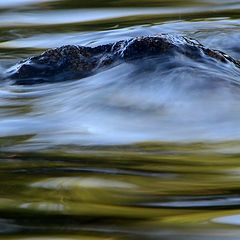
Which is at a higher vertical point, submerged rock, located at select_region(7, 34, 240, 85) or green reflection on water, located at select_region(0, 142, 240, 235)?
submerged rock, located at select_region(7, 34, 240, 85)

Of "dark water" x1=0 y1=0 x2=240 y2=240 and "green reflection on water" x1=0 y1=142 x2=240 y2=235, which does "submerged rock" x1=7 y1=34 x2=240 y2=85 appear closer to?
"dark water" x1=0 y1=0 x2=240 y2=240

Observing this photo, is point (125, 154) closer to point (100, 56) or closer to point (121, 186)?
point (121, 186)

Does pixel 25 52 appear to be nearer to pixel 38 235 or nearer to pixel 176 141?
pixel 176 141

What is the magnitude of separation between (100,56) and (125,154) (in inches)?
46.7

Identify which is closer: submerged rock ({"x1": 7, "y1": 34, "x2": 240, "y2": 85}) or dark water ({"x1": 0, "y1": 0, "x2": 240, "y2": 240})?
dark water ({"x1": 0, "y1": 0, "x2": 240, "y2": 240})

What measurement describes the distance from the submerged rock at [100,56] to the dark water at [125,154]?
7 cm

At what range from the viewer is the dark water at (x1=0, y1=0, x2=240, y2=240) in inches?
84.1

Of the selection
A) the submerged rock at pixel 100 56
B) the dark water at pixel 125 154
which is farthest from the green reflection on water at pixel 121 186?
the submerged rock at pixel 100 56

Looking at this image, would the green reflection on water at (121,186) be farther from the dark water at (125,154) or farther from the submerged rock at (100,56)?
the submerged rock at (100,56)

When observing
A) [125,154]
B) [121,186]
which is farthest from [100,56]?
[121,186]

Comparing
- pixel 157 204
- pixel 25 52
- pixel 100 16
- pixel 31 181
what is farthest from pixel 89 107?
pixel 100 16

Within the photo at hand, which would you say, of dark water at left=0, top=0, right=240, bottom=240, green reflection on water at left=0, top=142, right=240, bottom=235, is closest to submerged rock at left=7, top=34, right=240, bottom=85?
dark water at left=0, top=0, right=240, bottom=240

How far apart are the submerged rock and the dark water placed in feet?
0.24

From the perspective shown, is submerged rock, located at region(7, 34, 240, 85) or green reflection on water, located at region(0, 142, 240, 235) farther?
submerged rock, located at region(7, 34, 240, 85)
